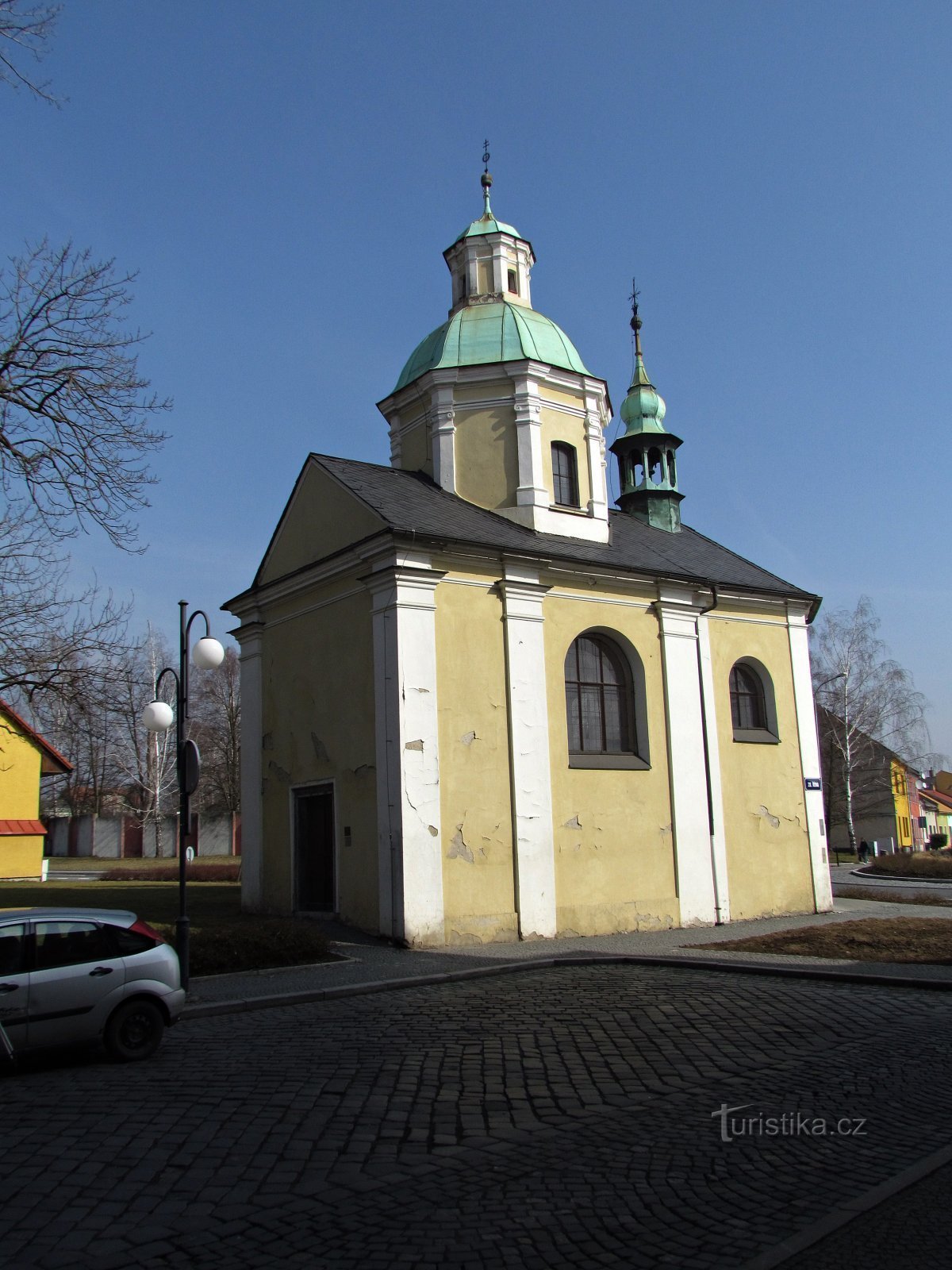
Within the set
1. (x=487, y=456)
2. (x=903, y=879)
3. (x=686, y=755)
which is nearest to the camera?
(x=686, y=755)

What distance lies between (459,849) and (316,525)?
278 inches

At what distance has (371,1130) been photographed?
6777 millimetres

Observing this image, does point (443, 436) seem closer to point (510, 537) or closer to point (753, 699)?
point (510, 537)

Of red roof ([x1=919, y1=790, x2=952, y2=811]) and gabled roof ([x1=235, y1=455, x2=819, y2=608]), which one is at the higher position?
gabled roof ([x1=235, y1=455, x2=819, y2=608])

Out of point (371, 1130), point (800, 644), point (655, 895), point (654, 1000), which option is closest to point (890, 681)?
point (800, 644)

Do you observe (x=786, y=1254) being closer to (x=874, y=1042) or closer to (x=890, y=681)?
(x=874, y=1042)

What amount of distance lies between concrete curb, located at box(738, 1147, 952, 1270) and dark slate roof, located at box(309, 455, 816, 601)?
12.5 metres

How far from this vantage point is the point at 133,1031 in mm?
8852

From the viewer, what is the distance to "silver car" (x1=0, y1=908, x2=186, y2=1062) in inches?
325

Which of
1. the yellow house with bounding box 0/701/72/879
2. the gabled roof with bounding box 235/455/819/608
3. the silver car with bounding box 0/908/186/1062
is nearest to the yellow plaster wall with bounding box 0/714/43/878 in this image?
the yellow house with bounding box 0/701/72/879

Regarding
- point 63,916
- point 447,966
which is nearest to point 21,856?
point 447,966

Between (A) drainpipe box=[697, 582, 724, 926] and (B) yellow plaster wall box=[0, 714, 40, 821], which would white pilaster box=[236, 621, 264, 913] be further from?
(B) yellow plaster wall box=[0, 714, 40, 821]

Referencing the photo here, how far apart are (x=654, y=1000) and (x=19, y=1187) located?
22.2ft

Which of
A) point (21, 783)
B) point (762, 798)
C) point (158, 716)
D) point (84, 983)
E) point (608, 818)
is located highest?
point (21, 783)
